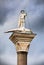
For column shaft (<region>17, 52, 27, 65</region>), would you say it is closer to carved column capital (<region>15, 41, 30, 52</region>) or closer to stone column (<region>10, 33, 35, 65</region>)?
stone column (<region>10, 33, 35, 65</region>)

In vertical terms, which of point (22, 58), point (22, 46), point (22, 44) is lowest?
point (22, 58)

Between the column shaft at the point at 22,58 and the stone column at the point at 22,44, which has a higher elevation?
the stone column at the point at 22,44

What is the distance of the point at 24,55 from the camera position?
683 inches

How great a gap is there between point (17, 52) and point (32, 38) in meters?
1.93

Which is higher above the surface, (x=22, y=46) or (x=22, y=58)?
(x=22, y=46)

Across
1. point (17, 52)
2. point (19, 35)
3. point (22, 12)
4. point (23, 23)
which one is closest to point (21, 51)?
point (17, 52)

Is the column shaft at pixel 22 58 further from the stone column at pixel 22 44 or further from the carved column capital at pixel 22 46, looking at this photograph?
the carved column capital at pixel 22 46

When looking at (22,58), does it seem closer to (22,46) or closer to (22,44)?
(22,46)

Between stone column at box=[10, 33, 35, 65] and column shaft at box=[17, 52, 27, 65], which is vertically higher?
stone column at box=[10, 33, 35, 65]

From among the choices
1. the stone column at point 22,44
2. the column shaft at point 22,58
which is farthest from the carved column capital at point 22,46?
the column shaft at point 22,58

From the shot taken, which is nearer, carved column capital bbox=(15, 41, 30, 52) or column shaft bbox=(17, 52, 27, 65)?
column shaft bbox=(17, 52, 27, 65)

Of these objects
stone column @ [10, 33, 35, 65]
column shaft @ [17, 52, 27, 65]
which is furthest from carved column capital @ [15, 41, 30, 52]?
column shaft @ [17, 52, 27, 65]

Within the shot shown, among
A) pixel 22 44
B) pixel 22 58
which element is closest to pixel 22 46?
pixel 22 44

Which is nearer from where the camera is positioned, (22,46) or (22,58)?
(22,58)
